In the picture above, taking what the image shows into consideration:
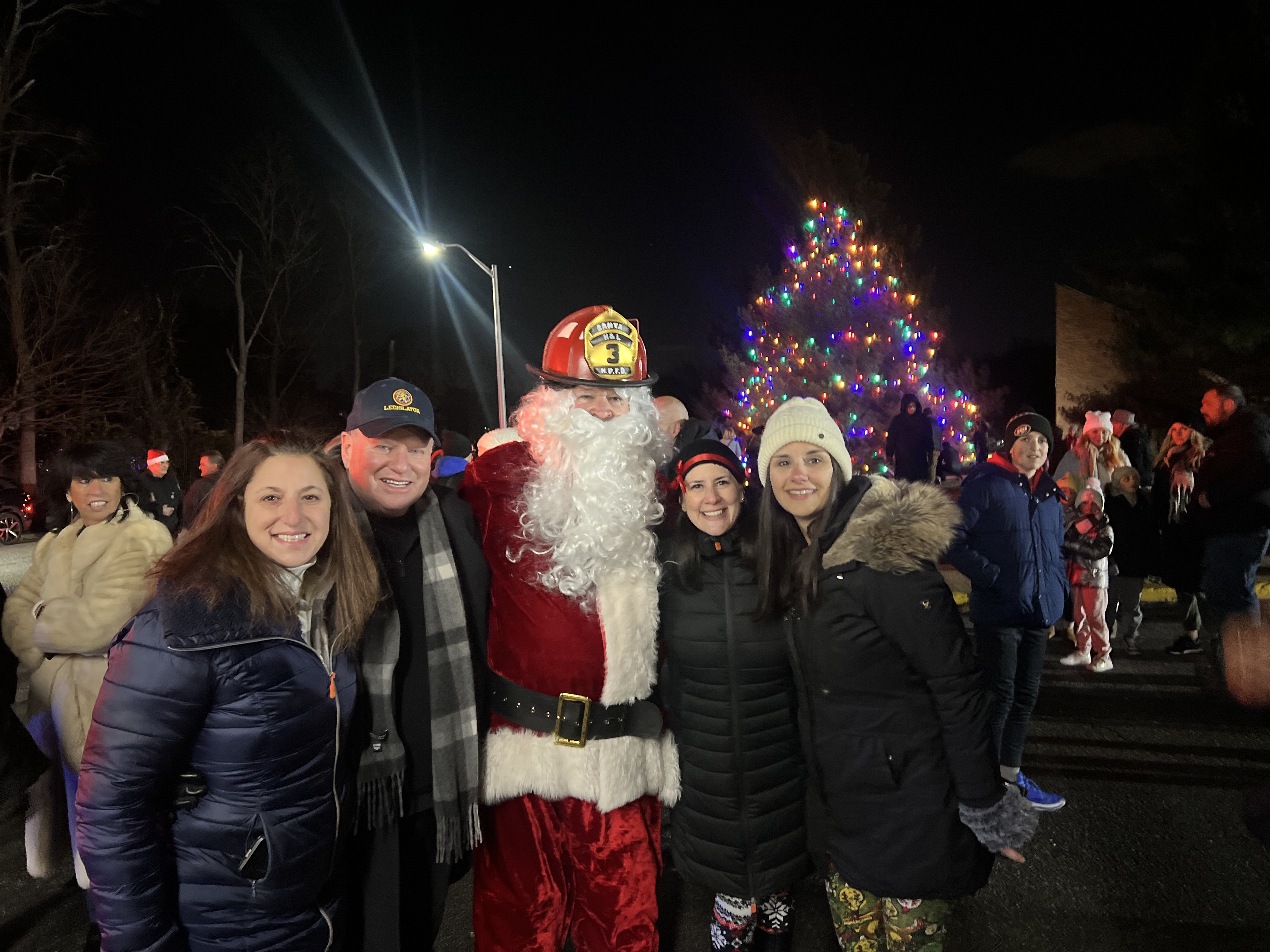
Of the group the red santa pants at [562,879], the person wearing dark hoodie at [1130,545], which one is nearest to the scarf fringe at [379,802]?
the red santa pants at [562,879]

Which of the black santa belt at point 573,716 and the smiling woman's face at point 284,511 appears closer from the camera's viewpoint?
the smiling woman's face at point 284,511

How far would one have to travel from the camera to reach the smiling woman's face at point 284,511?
2.02 meters

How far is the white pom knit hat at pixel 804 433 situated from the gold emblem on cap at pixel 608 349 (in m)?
0.67

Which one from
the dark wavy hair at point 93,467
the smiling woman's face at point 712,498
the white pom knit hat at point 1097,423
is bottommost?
the smiling woman's face at point 712,498

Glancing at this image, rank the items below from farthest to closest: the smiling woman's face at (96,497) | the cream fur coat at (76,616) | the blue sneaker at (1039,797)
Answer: the blue sneaker at (1039,797), the smiling woman's face at (96,497), the cream fur coat at (76,616)

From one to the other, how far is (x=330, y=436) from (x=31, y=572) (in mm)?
1684

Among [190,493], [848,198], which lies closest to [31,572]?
[190,493]

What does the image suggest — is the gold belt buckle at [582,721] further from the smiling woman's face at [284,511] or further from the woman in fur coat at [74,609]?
the woman in fur coat at [74,609]

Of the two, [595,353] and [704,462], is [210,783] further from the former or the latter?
[595,353]

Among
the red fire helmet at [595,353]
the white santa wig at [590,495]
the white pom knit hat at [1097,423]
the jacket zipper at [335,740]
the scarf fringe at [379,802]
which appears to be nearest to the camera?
the jacket zipper at [335,740]

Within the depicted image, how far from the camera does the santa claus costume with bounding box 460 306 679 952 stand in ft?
8.57

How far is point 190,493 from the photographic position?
18.8 feet

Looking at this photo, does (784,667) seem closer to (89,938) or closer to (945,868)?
(945,868)

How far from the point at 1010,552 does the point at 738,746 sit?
259 cm
